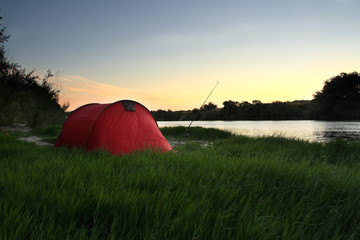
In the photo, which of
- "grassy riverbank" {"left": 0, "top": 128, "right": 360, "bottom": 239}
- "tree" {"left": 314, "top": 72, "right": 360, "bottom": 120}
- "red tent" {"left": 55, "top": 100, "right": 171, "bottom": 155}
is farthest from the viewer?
"tree" {"left": 314, "top": 72, "right": 360, "bottom": 120}

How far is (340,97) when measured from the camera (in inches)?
1773

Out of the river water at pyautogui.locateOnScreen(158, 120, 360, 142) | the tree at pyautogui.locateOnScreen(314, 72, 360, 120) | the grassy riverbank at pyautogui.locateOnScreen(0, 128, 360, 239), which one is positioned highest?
the tree at pyautogui.locateOnScreen(314, 72, 360, 120)

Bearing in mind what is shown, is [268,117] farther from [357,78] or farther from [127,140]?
[127,140]

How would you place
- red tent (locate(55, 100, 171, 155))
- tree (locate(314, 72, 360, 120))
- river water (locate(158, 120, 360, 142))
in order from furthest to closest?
tree (locate(314, 72, 360, 120)) → river water (locate(158, 120, 360, 142)) → red tent (locate(55, 100, 171, 155))

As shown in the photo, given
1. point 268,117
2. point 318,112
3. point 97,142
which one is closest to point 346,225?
point 97,142

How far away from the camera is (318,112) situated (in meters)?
47.8

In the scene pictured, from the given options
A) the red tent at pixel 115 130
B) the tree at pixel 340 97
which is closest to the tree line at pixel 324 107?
the tree at pixel 340 97

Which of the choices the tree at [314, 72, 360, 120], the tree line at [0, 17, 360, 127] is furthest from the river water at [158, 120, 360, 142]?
the tree at [314, 72, 360, 120]

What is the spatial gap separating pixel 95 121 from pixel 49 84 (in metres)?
15.3

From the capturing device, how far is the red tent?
5215 mm

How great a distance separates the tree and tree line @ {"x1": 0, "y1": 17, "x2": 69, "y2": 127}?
49.6m

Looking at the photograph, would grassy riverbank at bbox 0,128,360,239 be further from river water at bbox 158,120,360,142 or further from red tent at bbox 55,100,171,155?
river water at bbox 158,120,360,142

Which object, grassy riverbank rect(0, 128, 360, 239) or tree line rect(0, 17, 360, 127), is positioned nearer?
grassy riverbank rect(0, 128, 360, 239)

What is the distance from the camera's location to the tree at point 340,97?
141ft
